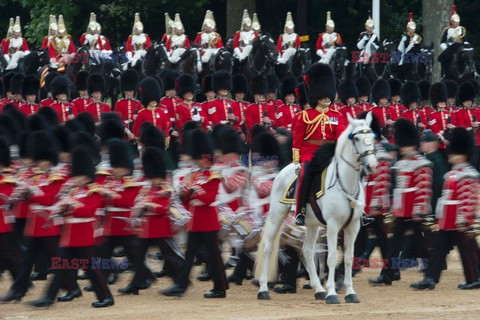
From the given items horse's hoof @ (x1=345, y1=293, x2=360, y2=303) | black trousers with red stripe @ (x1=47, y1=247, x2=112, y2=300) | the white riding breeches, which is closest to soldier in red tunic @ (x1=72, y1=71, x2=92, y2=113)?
the white riding breeches

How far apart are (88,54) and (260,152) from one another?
10708 mm

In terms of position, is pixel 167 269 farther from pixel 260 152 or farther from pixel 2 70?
pixel 2 70

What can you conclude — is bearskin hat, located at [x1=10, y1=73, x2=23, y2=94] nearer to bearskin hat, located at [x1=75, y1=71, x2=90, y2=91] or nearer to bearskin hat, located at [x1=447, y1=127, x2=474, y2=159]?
bearskin hat, located at [x1=75, y1=71, x2=90, y2=91]

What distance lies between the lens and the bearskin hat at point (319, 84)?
10.7 metres

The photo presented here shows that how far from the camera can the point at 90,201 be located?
9.63 m

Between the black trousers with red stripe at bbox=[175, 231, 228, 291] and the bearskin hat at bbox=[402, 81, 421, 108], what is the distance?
7.47 meters

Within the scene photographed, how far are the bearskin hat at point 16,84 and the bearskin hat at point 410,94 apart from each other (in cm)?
491

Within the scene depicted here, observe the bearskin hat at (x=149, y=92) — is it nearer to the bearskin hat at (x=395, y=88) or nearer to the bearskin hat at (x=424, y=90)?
the bearskin hat at (x=395, y=88)

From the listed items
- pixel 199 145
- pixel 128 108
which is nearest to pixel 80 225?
pixel 199 145

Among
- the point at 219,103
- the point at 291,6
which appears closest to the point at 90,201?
the point at 219,103

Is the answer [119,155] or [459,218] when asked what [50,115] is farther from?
[459,218]

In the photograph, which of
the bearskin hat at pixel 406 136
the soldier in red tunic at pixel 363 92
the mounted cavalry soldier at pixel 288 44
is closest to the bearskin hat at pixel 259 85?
the soldier in red tunic at pixel 363 92

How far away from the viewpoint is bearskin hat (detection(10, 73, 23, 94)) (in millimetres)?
18391

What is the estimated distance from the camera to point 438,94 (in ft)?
56.6
